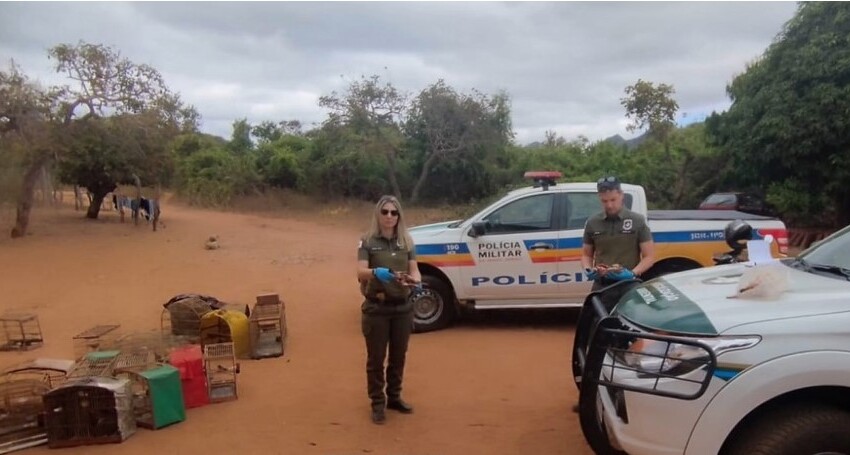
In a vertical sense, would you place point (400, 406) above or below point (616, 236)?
below

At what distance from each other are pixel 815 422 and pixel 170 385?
4.42 meters

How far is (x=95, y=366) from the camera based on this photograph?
223 inches

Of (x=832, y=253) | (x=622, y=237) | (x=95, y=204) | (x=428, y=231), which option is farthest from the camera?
(x=95, y=204)

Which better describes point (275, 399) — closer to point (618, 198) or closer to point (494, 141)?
point (618, 198)

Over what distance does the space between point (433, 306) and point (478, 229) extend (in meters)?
→ 1.17

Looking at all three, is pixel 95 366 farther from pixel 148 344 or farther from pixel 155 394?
pixel 148 344

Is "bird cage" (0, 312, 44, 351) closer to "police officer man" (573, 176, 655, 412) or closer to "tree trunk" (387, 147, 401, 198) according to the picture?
"police officer man" (573, 176, 655, 412)

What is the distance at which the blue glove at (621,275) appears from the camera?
462 centimetres

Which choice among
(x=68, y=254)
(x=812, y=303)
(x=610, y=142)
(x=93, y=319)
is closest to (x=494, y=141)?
(x=610, y=142)

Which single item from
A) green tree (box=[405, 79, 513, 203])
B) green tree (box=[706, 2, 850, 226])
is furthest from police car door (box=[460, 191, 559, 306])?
green tree (box=[405, 79, 513, 203])

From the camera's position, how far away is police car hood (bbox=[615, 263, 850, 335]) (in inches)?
118

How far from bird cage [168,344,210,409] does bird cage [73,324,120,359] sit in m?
1.88

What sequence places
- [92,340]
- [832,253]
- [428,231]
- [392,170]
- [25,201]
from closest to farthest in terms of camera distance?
[832,253]
[92,340]
[428,231]
[25,201]
[392,170]

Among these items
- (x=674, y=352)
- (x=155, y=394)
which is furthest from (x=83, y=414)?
(x=674, y=352)
